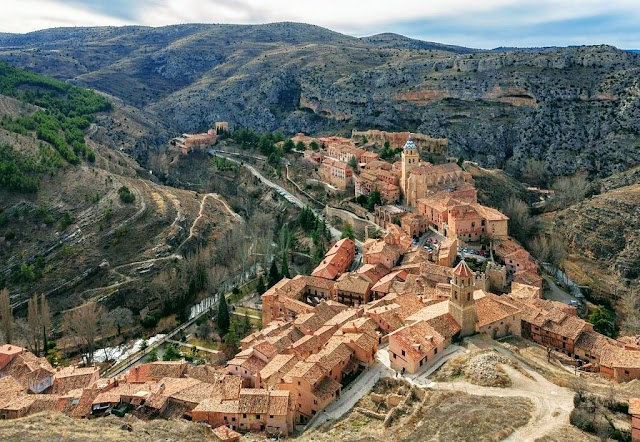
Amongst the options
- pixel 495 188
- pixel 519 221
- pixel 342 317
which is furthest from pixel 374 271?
pixel 495 188

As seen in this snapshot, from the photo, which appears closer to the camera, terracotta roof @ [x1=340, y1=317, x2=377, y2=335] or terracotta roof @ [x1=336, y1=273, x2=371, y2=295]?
terracotta roof @ [x1=340, y1=317, x2=377, y2=335]

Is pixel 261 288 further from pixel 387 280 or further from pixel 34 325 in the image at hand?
pixel 34 325

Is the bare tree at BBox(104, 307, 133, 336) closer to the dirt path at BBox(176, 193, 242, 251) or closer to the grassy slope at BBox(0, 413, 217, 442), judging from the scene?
the dirt path at BBox(176, 193, 242, 251)

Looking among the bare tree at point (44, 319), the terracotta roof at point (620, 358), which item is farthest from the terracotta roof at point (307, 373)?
the bare tree at point (44, 319)

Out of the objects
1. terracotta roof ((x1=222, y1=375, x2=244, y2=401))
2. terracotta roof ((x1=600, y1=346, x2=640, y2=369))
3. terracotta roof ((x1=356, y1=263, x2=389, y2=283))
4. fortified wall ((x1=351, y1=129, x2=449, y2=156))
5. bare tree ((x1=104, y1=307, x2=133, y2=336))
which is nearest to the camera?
terracotta roof ((x1=222, y1=375, x2=244, y2=401))

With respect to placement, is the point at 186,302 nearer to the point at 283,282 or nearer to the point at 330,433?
the point at 283,282

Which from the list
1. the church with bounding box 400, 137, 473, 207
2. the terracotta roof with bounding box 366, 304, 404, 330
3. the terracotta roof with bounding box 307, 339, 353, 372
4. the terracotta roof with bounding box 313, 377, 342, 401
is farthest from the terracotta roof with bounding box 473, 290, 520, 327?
the church with bounding box 400, 137, 473, 207

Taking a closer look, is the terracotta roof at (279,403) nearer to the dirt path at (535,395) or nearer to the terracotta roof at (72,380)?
the dirt path at (535,395)
